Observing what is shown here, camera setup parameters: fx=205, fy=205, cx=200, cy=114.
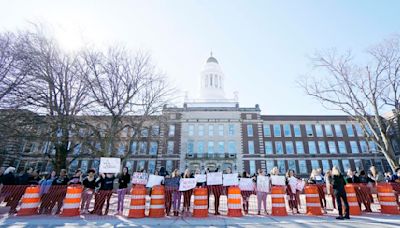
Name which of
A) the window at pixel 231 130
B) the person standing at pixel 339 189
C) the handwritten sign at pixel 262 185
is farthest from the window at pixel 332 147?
the handwritten sign at pixel 262 185

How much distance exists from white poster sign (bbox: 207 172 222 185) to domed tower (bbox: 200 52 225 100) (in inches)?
1592

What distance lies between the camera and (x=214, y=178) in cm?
873

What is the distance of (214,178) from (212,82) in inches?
A: 1720

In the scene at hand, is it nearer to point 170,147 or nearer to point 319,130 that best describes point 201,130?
point 170,147

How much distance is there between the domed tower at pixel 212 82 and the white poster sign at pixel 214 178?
40.4 m

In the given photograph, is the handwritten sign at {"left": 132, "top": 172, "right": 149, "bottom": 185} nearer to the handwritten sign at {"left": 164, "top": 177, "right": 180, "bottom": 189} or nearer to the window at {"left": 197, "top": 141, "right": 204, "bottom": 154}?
the handwritten sign at {"left": 164, "top": 177, "right": 180, "bottom": 189}

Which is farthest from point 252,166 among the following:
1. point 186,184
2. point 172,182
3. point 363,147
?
point 186,184

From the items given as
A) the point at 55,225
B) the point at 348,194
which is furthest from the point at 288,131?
the point at 55,225

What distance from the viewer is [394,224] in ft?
20.0

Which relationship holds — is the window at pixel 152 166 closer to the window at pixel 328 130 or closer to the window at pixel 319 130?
the window at pixel 319 130

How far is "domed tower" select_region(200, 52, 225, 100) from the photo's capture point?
4941cm

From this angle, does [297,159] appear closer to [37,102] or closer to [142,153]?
[142,153]

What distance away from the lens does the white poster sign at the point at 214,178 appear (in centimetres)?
859

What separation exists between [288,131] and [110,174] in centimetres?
3457
